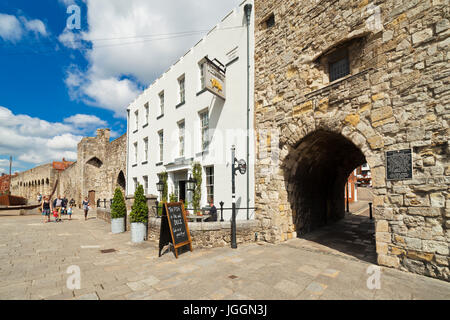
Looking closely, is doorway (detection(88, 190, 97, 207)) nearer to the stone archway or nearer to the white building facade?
the white building facade

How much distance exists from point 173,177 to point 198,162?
9.94 feet

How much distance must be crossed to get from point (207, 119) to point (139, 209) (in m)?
5.06

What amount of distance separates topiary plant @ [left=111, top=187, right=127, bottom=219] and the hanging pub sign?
6319 mm

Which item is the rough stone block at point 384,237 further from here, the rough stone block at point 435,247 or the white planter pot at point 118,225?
the white planter pot at point 118,225

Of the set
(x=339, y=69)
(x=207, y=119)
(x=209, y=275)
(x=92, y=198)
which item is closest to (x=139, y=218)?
(x=209, y=275)

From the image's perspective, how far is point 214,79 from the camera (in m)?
8.35

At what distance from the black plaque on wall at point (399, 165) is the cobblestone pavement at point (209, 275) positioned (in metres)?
1.91

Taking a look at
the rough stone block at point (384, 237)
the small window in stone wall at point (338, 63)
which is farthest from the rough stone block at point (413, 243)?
the small window in stone wall at point (338, 63)

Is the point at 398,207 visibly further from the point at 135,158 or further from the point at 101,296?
the point at 135,158

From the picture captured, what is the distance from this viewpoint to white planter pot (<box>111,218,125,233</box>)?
9578 millimetres

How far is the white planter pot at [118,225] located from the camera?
9578 mm

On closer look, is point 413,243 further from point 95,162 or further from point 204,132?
point 95,162
